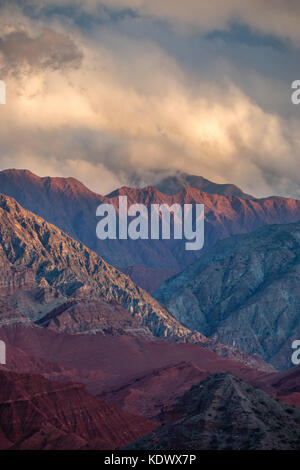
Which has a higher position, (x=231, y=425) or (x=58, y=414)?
(x=231, y=425)

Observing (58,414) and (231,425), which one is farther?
(58,414)

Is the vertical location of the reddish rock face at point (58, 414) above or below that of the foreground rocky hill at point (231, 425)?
below

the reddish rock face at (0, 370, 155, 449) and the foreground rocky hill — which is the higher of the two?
the foreground rocky hill

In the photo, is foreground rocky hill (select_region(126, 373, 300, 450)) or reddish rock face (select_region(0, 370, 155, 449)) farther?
reddish rock face (select_region(0, 370, 155, 449))
